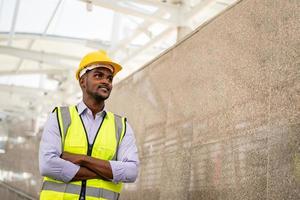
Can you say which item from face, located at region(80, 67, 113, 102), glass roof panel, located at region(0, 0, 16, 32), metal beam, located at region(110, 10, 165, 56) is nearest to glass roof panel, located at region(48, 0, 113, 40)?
glass roof panel, located at region(0, 0, 16, 32)

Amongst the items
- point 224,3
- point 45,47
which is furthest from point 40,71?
point 224,3

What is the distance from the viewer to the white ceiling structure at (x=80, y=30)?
9375 millimetres

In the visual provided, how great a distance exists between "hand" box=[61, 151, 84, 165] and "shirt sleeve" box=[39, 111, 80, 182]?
3 cm

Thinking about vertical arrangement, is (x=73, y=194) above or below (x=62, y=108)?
below

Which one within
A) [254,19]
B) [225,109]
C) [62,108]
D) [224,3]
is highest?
[224,3]

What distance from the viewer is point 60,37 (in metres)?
15.5

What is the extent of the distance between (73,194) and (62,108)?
601 mm

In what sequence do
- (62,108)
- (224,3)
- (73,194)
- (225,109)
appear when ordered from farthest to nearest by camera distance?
(224,3)
(225,109)
(62,108)
(73,194)

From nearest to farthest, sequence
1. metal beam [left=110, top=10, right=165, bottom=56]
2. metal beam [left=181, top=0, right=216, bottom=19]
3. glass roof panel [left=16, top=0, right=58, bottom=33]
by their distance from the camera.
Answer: metal beam [left=181, top=0, right=216, bottom=19], metal beam [left=110, top=10, right=165, bottom=56], glass roof panel [left=16, top=0, right=58, bottom=33]

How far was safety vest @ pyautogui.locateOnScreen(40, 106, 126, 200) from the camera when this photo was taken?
9.43 ft

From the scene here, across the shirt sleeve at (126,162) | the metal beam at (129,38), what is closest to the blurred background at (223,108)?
the shirt sleeve at (126,162)

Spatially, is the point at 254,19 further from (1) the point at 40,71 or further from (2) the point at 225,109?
(1) the point at 40,71

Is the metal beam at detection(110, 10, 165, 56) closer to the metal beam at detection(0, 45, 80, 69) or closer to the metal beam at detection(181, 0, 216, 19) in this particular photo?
the metal beam at detection(181, 0, 216, 19)

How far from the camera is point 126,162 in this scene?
3100 millimetres
